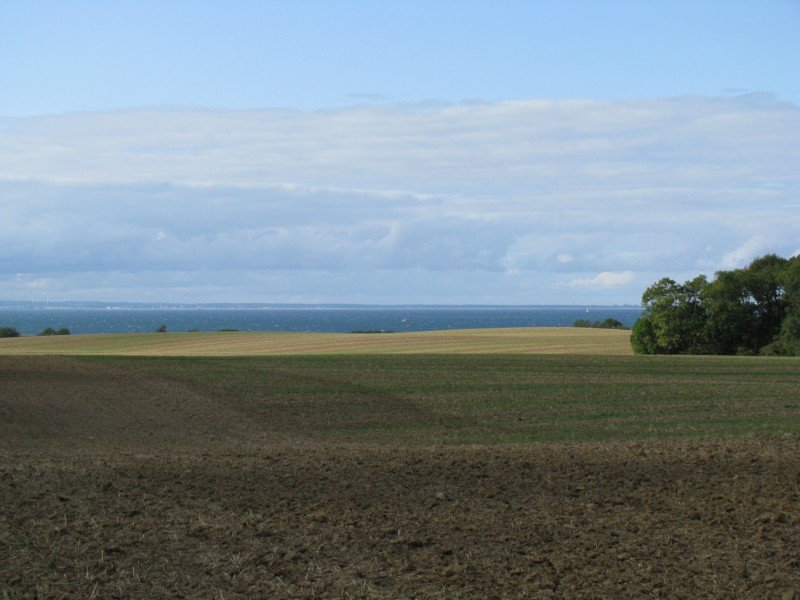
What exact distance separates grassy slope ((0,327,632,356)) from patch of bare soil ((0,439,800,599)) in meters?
37.8

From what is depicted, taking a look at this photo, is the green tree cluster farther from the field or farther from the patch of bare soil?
the patch of bare soil

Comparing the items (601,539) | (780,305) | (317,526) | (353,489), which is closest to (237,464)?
(353,489)

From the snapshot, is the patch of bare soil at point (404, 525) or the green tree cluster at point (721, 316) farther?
the green tree cluster at point (721, 316)

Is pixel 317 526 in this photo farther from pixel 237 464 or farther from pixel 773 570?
pixel 773 570

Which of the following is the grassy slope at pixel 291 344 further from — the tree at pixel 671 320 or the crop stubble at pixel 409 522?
the crop stubble at pixel 409 522

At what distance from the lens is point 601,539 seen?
29.7ft

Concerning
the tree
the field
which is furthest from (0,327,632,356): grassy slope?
the field

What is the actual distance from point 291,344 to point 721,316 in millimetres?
26813

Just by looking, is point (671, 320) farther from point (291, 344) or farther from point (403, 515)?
point (403, 515)

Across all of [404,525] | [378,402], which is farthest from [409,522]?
[378,402]

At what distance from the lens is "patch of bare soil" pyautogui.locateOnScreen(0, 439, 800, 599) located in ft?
26.2

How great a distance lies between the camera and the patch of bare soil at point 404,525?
7.99 meters

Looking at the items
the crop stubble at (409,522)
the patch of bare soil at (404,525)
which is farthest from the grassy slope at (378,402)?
the patch of bare soil at (404,525)

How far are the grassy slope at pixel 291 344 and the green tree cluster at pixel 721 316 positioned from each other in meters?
2.48
